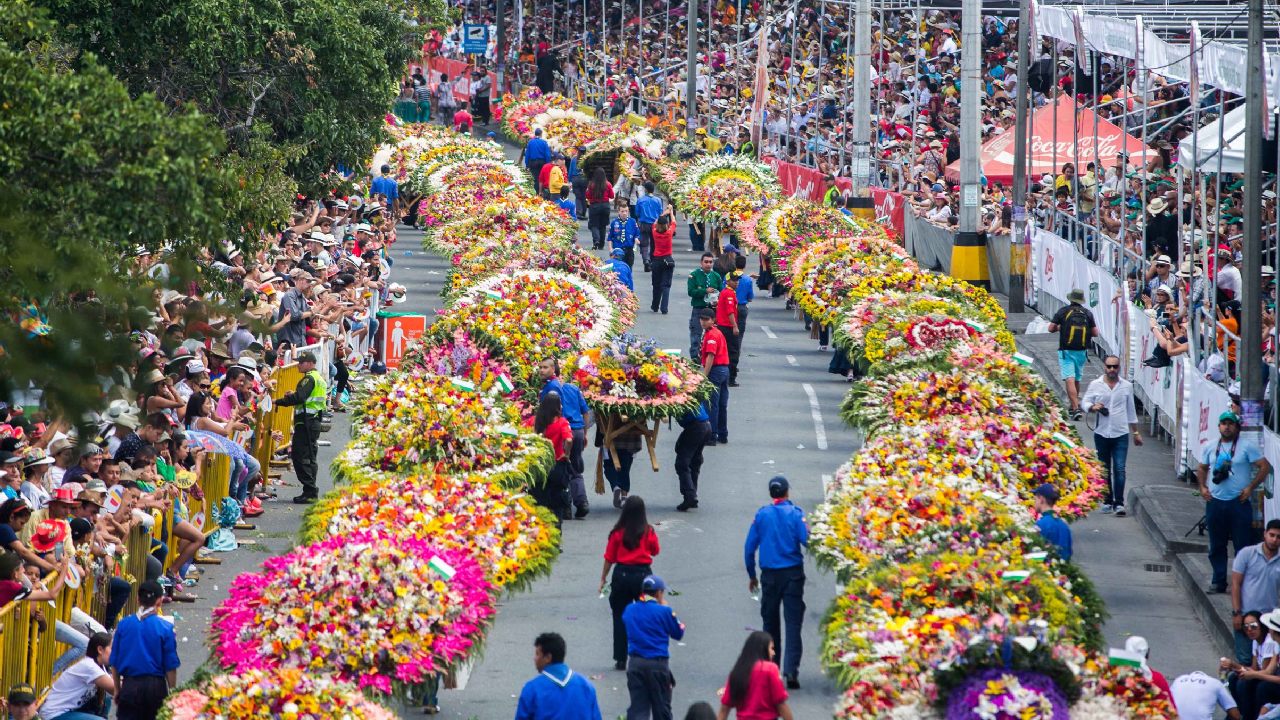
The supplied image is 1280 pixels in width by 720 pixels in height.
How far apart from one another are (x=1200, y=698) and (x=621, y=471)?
8.27 meters

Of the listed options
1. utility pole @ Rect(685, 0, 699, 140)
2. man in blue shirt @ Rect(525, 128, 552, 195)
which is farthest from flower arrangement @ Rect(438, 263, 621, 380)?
utility pole @ Rect(685, 0, 699, 140)

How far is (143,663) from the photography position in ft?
43.7

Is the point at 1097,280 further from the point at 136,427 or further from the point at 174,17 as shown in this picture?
the point at 136,427

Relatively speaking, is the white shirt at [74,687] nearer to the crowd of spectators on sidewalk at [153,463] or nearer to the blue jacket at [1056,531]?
the crowd of spectators on sidewalk at [153,463]

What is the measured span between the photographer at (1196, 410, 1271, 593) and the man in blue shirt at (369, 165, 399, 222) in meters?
25.0

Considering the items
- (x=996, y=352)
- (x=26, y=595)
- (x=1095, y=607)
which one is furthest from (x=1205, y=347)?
(x=26, y=595)

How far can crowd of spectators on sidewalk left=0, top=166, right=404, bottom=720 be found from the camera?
1198cm

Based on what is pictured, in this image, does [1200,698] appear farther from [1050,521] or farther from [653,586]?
[653,586]

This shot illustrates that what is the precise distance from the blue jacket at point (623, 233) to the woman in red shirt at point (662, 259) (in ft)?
3.72

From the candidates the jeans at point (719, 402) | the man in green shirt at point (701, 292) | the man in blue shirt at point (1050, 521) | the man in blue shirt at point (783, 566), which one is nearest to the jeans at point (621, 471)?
the jeans at point (719, 402)

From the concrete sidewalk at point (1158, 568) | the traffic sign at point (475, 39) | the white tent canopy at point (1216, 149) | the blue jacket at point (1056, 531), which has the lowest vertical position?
the concrete sidewalk at point (1158, 568)

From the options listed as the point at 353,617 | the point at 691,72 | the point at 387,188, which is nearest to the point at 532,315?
the point at 353,617

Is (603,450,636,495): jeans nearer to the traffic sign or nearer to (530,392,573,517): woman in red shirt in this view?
(530,392,573,517): woman in red shirt

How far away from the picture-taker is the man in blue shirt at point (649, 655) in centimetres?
1351
